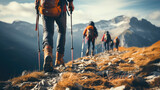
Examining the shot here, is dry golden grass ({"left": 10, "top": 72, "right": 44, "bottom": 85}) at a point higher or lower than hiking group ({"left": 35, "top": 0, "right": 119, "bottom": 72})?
lower

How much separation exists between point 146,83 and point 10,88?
11.7ft

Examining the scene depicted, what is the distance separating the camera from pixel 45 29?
4.90 m

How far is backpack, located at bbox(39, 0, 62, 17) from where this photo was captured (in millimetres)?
4699

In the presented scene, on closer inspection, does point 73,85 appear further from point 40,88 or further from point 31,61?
point 31,61

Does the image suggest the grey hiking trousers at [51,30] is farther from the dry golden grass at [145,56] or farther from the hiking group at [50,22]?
the dry golden grass at [145,56]

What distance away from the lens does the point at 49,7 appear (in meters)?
4.71

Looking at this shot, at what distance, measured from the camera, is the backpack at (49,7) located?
4.70 m

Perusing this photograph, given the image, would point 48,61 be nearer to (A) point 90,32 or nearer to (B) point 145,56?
(B) point 145,56

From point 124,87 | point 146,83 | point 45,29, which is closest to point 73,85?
point 124,87

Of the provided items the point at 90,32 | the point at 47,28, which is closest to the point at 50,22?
the point at 47,28

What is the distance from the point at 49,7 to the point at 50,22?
23.8 inches

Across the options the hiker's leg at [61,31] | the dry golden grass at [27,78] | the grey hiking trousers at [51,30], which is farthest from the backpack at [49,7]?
the dry golden grass at [27,78]

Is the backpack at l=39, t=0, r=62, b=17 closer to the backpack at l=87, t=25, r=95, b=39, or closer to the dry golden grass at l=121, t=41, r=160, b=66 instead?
the dry golden grass at l=121, t=41, r=160, b=66

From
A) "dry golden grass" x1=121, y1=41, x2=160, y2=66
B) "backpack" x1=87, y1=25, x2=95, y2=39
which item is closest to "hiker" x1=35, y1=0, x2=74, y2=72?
"dry golden grass" x1=121, y1=41, x2=160, y2=66
